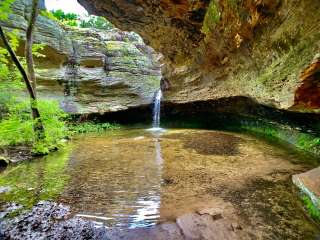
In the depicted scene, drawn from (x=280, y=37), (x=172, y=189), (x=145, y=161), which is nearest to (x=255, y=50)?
(x=280, y=37)

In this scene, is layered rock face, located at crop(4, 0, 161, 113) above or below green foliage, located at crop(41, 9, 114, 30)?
below

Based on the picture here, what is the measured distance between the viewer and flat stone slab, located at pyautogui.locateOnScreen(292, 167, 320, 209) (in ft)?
12.1

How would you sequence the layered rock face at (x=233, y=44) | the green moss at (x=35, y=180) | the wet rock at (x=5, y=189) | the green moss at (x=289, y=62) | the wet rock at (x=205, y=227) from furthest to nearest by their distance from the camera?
the layered rock face at (x=233, y=44), the green moss at (x=289, y=62), the wet rock at (x=5, y=189), the green moss at (x=35, y=180), the wet rock at (x=205, y=227)

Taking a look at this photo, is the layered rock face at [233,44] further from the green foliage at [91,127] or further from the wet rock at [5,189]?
the wet rock at [5,189]

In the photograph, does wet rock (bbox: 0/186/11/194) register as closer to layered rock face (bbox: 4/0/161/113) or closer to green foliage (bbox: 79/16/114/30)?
layered rock face (bbox: 4/0/161/113)

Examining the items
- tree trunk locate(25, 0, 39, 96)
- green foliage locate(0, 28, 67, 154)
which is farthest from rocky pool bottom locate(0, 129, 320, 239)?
tree trunk locate(25, 0, 39, 96)

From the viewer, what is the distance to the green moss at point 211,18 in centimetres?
882

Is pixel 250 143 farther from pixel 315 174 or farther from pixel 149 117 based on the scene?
pixel 149 117

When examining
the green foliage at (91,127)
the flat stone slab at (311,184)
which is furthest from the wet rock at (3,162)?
the green foliage at (91,127)

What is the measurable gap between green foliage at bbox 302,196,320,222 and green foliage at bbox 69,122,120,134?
11685 millimetres

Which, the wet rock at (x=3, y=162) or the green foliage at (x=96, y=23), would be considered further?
the green foliage at (x=96, y=23)

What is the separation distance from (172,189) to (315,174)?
2.28 meters

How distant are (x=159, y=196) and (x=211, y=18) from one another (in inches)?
277

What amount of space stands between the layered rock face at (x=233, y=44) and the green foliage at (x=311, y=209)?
8.12ft
